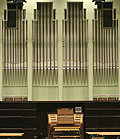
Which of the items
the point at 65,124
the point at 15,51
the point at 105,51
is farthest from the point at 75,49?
the point at 65,124

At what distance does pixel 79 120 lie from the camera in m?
8.41

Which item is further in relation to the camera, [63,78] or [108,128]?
[63,78]

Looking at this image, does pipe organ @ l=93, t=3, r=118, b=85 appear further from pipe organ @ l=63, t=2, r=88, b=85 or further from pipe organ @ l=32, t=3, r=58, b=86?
pipe organ @ l=32, t=3, r=58, b=86

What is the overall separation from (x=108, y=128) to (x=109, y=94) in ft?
5.21

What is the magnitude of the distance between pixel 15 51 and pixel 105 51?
2.93m

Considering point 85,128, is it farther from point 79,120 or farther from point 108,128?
point 79,120

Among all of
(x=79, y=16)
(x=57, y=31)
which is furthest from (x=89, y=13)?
(x=57, y=31)

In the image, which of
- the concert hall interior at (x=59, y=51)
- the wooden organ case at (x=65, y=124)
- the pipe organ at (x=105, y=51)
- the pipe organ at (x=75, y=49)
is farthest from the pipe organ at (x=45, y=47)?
the wooden organ case at (x=65, y=124)

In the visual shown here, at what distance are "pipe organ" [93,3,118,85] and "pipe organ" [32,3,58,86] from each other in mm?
1300

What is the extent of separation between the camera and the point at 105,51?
11656mm

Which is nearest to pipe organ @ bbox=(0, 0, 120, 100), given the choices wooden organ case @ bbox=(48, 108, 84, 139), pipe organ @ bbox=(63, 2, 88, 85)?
pipe organ @ bbox=(63, 2, 88, 85)

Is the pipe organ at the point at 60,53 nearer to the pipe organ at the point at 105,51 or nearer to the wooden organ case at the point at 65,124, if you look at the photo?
the pipe organ at the point at 105,51

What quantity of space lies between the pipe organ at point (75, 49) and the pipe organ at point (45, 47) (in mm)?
328

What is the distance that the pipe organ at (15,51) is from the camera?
11.6 m
